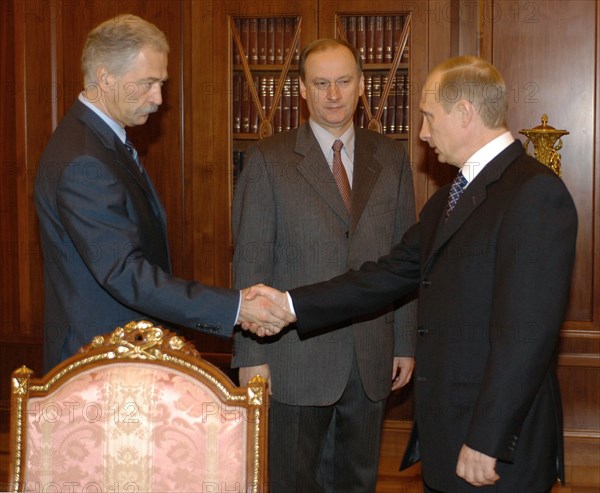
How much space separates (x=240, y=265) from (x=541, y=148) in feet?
5.90

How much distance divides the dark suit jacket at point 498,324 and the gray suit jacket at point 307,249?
531 millimetres

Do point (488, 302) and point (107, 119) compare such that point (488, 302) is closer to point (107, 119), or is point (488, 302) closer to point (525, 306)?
point (525, 306)

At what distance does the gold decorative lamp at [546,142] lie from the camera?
3951 mm

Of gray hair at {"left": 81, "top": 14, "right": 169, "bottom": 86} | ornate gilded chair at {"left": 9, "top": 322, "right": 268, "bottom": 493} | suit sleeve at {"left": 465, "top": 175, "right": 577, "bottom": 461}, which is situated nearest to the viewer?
ornate gilded chair at {"left": 9, "top": 322, "right": 268, "bottom": 493}

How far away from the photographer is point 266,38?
434cm

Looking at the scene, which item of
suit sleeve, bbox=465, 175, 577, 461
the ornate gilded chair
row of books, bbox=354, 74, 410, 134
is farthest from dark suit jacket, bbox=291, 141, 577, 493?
row of books, bbox=354, 74, 410, 134

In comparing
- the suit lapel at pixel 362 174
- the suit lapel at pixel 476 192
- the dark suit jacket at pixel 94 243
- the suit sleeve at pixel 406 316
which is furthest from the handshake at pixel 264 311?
the suit lapel at pixel 476 192

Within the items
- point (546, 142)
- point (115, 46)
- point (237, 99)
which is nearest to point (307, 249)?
point (115, 46)

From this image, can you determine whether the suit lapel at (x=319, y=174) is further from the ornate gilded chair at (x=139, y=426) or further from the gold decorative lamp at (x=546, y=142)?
the gold decorative lamp at (x=546, y=142)

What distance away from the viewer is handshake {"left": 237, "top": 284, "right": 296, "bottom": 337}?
2.66 metres

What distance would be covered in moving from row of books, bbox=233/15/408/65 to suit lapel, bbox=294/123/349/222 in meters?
1.53

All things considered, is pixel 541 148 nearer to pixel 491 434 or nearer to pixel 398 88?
pixel 398 88

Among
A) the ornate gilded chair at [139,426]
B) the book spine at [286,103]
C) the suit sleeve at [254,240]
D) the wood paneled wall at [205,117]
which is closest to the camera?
the ornate gilded chair at [139,426]

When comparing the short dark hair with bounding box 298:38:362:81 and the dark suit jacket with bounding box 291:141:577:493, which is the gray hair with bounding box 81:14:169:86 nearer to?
the short dark hair with bounding box 298:38:362:81
